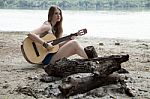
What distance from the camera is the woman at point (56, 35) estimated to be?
22.2 feet

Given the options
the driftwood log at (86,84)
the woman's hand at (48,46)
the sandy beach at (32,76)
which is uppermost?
the woman's hand at (48,46)

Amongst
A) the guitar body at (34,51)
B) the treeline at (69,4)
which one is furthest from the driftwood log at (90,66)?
the treeline at (69,4)

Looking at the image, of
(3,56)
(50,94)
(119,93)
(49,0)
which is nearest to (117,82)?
(119,93)

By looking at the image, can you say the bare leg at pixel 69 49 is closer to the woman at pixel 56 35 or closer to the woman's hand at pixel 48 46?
the woman at pixel 56 35

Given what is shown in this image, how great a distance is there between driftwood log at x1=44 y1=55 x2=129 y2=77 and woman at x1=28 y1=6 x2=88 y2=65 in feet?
3.34

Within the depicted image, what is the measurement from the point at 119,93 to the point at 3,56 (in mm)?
4248

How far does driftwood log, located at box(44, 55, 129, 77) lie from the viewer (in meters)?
5.19

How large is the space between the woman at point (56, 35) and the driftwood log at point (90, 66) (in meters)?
1.02

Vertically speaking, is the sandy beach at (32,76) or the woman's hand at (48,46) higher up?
the woman's hand at (48,46)

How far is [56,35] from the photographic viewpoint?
7.14 m

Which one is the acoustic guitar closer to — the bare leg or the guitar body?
the guitar body

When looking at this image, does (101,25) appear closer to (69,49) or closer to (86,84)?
(69,49)

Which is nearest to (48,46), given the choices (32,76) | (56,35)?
(56,35)

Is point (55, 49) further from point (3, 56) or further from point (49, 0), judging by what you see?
point (49, 0)
